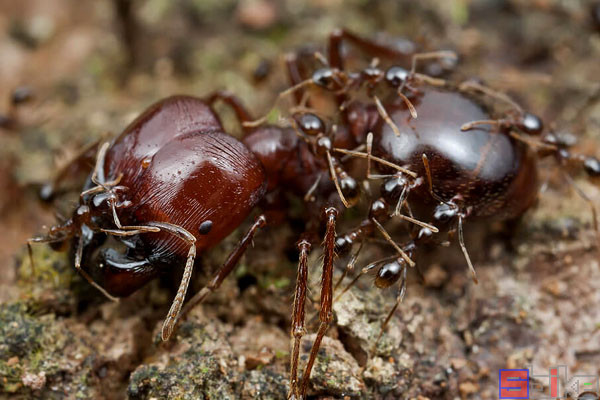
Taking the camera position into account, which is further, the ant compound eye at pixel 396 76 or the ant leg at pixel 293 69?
the ant leg at pixel 293 69

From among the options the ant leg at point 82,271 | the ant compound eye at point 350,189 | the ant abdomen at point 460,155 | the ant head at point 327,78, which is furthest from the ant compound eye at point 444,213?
the ant leg at point 82,271

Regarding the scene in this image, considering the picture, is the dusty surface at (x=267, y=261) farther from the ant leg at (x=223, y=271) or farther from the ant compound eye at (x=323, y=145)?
the ant compound eye at (x=323, y=145)

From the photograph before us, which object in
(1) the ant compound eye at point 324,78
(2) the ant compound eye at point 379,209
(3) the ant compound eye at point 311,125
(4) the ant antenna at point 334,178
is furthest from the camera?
(1) the ant compound eye at point 324,78

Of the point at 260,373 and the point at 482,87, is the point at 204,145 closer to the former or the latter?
the point at 260,373

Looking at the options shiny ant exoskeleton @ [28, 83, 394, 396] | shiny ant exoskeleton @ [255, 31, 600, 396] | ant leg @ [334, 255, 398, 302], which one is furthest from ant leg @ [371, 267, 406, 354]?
shiny ant exoskeleton @ [28, 83, 394, 396]

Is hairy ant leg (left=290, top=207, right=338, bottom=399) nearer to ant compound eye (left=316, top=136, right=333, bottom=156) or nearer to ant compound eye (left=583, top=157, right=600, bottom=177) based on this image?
ant compound eye (left=316, top=136, right=333, bottom=156)

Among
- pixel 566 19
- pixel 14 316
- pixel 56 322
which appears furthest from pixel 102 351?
pixel 566 19
